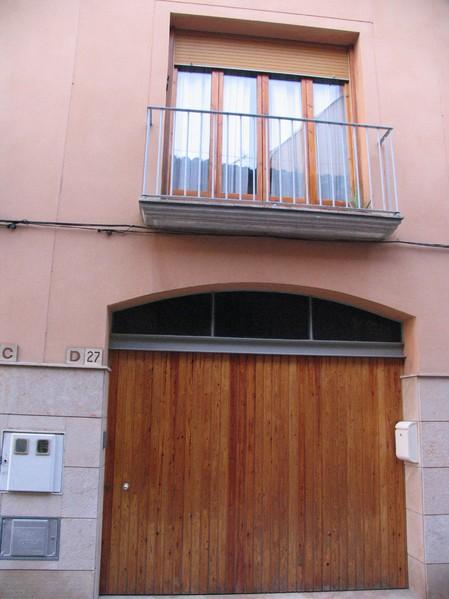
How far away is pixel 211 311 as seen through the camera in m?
5.76

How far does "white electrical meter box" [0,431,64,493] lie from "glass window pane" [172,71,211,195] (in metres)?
2.79

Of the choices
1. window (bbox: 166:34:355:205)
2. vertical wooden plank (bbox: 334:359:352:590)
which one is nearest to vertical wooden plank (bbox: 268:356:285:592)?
vertical wooden plank (bbox: 334:359:352:590)

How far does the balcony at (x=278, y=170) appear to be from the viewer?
214 inches

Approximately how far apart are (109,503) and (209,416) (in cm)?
125

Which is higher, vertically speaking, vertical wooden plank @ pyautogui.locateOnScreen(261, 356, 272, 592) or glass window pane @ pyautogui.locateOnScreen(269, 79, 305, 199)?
glass window pane @ pyautogui.locateOnScreen(269, 79, 305, 199)

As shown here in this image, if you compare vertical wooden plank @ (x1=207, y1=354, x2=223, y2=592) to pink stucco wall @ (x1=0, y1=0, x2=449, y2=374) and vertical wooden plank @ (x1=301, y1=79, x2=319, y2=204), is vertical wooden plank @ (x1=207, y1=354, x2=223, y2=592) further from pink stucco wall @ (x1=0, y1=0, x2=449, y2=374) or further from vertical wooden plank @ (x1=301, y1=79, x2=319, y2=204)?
vertical wooden plank @ (x1=301, y1=79, x2=319, y2=204)

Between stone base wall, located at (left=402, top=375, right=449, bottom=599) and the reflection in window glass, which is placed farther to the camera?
the reflection in window glass

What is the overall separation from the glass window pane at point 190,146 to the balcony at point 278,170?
1cm

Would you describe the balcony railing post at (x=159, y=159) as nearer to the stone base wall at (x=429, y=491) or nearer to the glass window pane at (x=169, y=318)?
the glass window pane at (x=169, y=318)

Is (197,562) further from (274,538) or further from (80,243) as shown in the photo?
(80,243)

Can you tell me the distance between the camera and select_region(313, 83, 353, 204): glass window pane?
6.01m

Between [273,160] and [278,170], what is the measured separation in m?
0.12

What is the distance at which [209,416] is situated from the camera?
5.55 metres

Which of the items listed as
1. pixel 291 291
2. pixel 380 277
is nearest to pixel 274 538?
pixel 291 291
